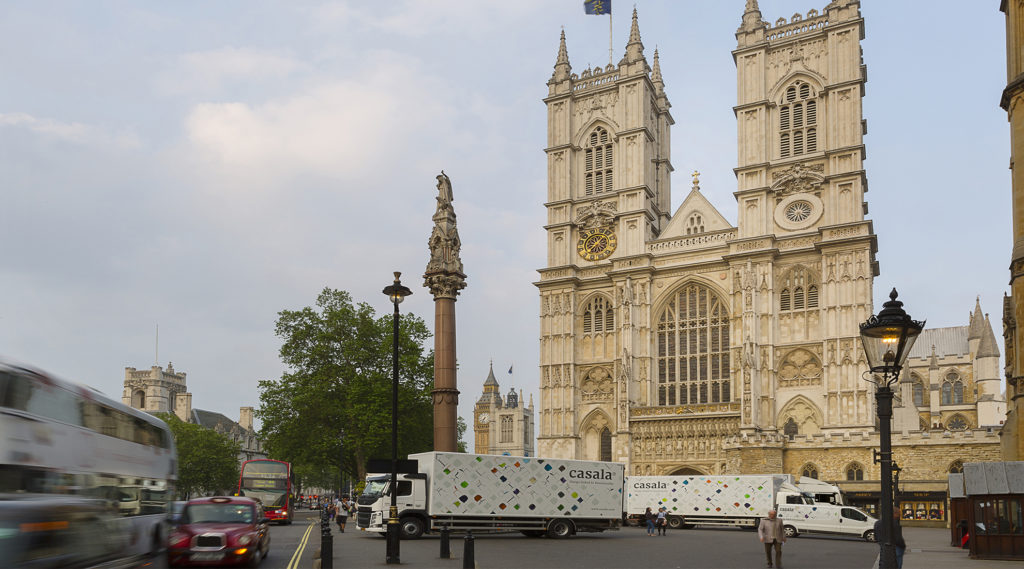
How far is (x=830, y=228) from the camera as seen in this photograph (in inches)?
2062

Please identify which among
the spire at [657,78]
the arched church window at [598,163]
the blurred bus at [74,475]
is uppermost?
the spire at [657,78]

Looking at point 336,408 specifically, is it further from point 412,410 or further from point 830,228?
point 830,228

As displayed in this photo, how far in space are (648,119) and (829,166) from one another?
13080 mm

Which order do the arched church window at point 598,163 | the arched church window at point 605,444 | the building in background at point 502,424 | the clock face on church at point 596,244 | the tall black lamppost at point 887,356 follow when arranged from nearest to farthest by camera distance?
the tall black lamppost at point 887,356
the arched church window at point 605,444
the clock face on church at point 596,244
the arched church window at point 598,163
the building in background at point 502,424

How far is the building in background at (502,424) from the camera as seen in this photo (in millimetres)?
136375

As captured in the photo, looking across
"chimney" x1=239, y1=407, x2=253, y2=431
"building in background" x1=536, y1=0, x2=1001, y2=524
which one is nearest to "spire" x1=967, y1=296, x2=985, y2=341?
"building in background" x1=536, y1=0, x2=1001, y2=524

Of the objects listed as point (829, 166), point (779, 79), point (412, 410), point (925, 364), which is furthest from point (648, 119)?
point (925, 364)

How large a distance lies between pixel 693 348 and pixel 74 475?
47.2 meters

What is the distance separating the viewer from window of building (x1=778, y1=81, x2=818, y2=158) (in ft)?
183

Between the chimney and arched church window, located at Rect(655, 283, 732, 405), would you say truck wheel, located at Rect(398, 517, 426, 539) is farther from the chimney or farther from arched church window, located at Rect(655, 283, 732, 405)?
the chimney

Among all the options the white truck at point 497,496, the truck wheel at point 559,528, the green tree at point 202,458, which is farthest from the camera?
the green tree at point 202,458

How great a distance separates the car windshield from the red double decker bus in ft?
73.6

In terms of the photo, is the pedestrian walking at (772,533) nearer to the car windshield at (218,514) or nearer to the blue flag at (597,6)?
the car windshield at (218,514)

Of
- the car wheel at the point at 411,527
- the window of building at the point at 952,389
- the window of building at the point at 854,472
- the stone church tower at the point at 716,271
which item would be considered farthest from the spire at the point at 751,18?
the car wheel at the point at 411,527
